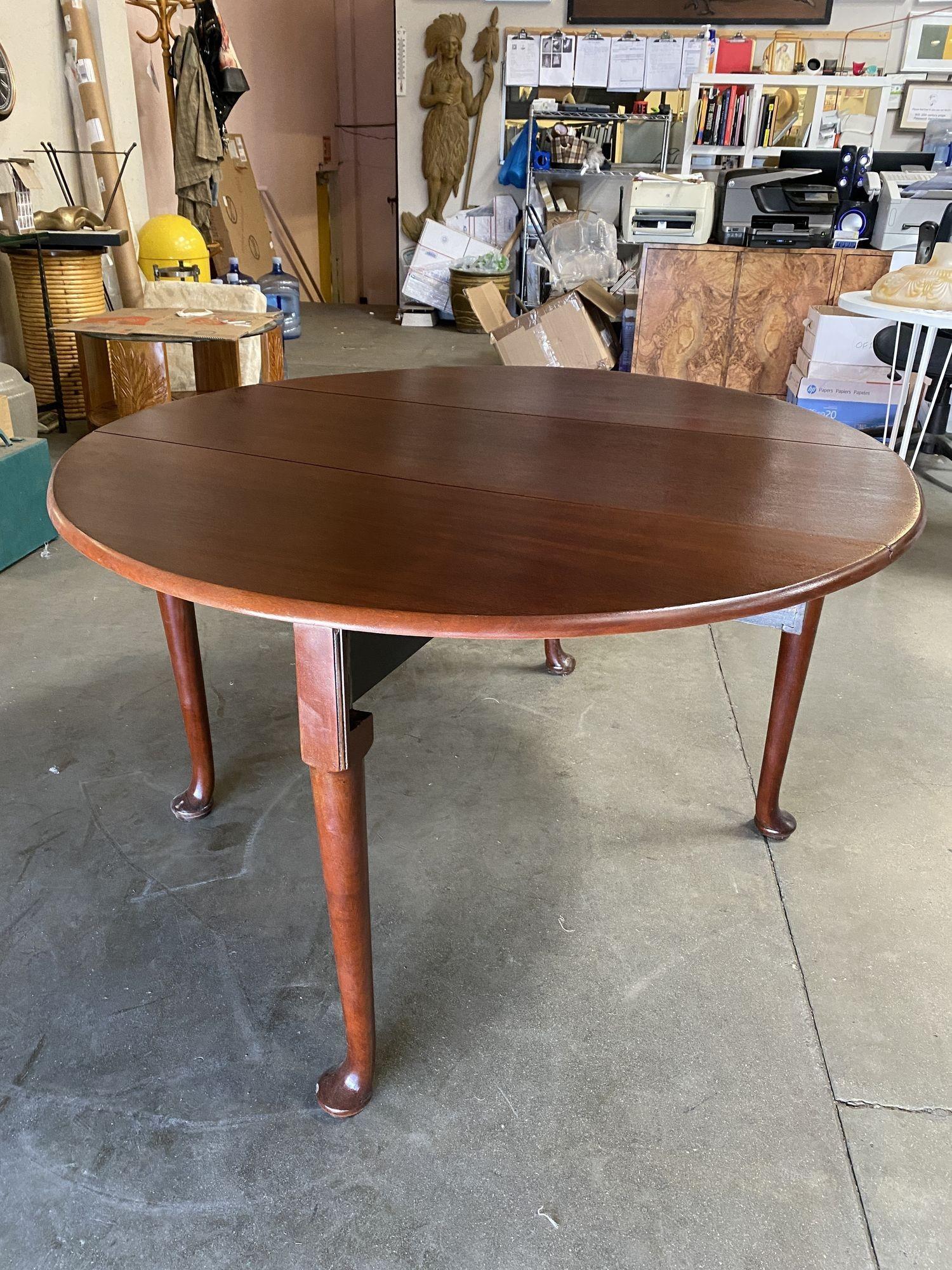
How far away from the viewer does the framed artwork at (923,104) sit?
654 centimetres

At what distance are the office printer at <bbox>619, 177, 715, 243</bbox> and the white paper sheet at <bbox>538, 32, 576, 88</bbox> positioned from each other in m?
2.51

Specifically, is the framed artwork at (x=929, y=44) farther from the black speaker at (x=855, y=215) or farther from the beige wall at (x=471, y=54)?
the black speaker at (x=855, y=215)

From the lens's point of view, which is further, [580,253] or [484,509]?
[580,253]

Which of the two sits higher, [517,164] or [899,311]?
[517,164]

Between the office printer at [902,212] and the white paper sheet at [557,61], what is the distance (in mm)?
3116

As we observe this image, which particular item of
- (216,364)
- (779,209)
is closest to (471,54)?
(779,209)

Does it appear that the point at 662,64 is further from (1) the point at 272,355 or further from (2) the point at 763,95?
(1) the point at 272,355

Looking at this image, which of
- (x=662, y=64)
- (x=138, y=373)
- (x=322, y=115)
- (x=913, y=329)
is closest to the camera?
(x=913, y=329)

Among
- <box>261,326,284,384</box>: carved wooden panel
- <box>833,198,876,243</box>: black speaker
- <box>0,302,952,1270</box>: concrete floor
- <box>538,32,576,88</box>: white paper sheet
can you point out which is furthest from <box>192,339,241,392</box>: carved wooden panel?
<box>538,32,576,88</box>: white paper sheet

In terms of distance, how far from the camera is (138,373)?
3549 mm

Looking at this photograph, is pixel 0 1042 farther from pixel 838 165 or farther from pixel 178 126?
pixel 178 126

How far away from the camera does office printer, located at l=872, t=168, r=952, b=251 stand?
4.39 meters

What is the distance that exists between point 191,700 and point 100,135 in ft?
14.4

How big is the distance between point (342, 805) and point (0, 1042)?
66cm
